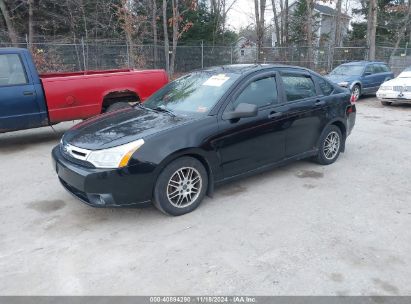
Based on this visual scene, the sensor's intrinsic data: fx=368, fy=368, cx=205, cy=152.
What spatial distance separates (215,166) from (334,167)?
2.48 metres

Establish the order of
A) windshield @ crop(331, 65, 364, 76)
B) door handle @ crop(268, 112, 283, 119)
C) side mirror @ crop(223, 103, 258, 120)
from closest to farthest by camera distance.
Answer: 1. side mirror @ crop(223, 103, 258, 120)
2. door handle @ crop(268, 112, 283, 119)
3. windshield @ crop(331, 65, 364, 76)

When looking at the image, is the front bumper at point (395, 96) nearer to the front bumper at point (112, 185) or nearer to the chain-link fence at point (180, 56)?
the chain-link fence at point (180, 56)

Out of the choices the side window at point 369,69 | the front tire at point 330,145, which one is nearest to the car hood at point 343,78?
the side window at point 369,69

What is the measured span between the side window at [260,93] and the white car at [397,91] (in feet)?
29.6

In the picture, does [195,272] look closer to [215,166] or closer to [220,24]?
[215,166]

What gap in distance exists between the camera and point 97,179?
3.76 m

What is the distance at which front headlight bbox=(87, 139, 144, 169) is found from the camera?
3.78m

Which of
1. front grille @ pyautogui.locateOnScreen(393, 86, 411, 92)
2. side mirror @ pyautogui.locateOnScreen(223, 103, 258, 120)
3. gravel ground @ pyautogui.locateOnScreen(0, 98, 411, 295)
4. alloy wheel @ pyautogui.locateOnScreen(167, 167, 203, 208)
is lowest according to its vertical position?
gravel ground @ pyautogui.locateOnScreen(0, 98, 411, 295)

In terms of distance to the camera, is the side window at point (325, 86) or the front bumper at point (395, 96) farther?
the front bumper at point (395, 96)

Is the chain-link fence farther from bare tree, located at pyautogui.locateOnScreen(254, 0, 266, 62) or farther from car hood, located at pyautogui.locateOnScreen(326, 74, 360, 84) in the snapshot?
car hood, located at pyautogui.locateOnScreen(326, 74, 360, 84)

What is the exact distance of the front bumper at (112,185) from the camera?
3.76m

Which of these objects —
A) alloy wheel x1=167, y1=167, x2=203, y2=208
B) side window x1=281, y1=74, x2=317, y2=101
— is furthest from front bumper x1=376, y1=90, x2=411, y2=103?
alloy wheel x1=167, y1=167, x2=203, y2=208

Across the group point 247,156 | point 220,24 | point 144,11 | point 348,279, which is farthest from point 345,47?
point 348,279

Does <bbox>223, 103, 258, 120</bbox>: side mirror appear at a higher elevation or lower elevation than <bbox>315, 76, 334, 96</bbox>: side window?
lower
